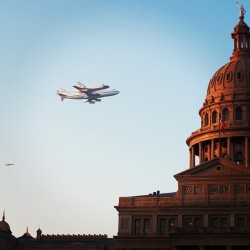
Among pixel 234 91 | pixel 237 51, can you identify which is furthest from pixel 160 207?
pixel 237 51

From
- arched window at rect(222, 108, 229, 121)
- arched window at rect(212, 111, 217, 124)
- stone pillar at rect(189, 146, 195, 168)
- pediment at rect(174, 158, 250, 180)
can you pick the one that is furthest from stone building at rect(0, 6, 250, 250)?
arched window at rect(212, 111, 217, 124)

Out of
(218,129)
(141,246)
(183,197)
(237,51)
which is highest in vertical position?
(237,51)

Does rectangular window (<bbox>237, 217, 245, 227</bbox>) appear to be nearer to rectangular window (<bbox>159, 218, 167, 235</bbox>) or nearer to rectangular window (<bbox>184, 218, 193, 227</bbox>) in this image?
rectangular window (<bbox>184, 218, 193, 227</bbox>)

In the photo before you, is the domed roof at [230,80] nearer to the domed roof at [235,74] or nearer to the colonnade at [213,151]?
the domed roof at [235,74]

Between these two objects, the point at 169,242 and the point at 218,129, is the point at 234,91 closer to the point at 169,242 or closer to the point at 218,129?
the point at 218,129

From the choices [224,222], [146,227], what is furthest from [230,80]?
[146,227]

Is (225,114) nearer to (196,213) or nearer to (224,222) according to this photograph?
(196,213)
